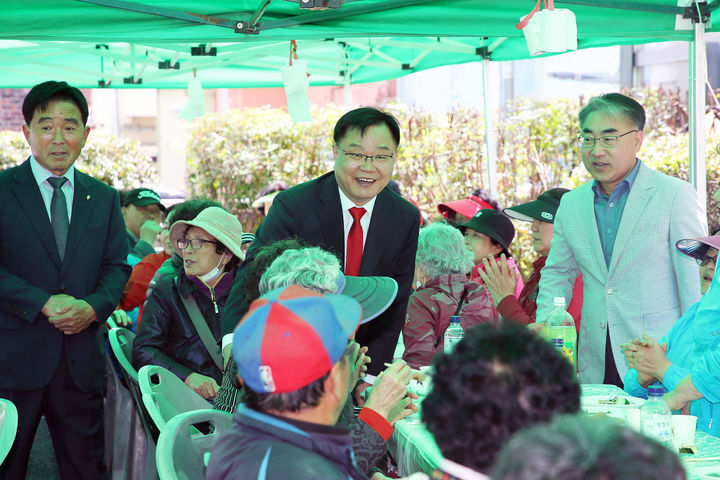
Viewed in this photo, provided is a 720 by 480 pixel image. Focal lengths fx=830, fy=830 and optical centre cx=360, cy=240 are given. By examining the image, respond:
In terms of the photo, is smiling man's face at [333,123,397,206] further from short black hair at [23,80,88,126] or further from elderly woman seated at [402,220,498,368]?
short black hair at [23,80,88,126]

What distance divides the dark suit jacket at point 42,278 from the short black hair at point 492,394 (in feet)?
8.99

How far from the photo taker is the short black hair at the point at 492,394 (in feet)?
4.53

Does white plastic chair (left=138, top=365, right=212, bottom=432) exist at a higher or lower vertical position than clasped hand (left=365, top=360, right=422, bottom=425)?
lower

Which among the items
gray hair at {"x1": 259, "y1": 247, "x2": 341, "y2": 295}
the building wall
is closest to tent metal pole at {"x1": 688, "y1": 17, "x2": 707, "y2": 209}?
gray hair at {"x1": 259, "y1": 247, "x2": 341, "y2": 295}

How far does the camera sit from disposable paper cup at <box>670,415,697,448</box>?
8.15 ft

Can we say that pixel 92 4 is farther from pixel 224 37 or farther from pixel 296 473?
pixel 296 473

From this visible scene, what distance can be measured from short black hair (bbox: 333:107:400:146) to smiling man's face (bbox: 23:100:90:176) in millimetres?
1318

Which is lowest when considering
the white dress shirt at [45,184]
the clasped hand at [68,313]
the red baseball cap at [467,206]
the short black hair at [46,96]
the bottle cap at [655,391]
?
the bottle cap at [655,391]

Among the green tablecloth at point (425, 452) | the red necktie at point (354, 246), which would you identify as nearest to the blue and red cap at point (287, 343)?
the green tablecloth at point (425, 452)

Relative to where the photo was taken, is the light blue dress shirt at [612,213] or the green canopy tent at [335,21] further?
the green canopy tent at [335,21]

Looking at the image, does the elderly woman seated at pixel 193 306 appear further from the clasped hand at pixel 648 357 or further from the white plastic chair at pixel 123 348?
the clasped hand at pixel 648 357

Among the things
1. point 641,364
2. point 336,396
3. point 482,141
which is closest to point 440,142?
point 482,141

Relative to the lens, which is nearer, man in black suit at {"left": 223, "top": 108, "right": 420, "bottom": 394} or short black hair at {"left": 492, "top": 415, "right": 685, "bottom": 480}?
short black hair at {"left": 492, "top": 415, "right": 685, "bottom": 480}

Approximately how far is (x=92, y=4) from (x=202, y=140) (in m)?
7.14
